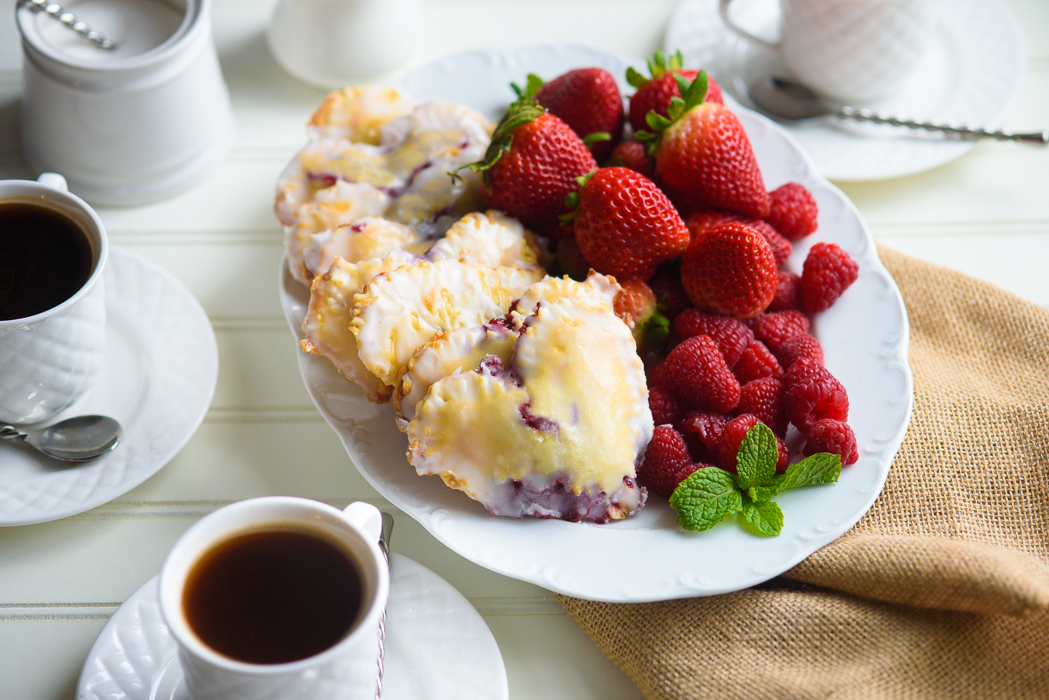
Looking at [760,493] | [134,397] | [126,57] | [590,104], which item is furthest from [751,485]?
[126,57]

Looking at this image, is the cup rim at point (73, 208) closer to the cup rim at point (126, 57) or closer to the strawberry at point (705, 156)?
the cup rim at point (126, 57)

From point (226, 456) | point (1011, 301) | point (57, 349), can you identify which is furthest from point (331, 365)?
point (1011, 301)

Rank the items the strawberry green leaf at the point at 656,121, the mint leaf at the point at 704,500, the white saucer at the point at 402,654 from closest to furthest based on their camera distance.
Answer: the white saucer at the point at 402,654 → the mint leaf at the point at 704,500 → the strawberry green leaf at the point at 656,121

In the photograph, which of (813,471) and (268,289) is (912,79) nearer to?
(813,471)

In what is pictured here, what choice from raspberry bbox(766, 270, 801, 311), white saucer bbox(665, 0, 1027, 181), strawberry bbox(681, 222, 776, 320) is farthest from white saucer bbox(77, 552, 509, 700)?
white saucer bbox(665, 0, 1027, 181)

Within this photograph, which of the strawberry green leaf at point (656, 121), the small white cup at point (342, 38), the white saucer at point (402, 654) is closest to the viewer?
the white saucer at point (402, 654)

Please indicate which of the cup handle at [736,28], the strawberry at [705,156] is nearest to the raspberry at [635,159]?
the strawberry at [705,156]

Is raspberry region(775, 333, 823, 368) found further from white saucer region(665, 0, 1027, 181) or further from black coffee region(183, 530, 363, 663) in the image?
black coffee region(183, 530, 363, 663)
